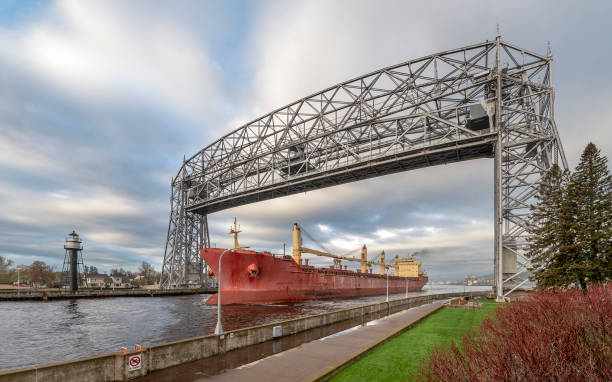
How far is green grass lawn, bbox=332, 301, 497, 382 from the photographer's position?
29.7 feet

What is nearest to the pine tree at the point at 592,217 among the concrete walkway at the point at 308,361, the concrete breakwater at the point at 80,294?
the concrete walkway at the point at 308,361

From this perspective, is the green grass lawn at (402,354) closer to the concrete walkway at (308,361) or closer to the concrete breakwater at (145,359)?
the concrete walkway at (308,361)

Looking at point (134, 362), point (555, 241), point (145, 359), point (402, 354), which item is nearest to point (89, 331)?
point (145, 359)

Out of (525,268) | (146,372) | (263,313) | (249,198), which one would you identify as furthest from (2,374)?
(249,198)

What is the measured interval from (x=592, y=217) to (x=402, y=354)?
57.3 ft

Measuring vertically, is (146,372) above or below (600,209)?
below

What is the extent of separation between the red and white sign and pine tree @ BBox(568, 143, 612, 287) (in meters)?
23.1

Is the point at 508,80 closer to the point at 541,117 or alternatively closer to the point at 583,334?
the point at 541,117

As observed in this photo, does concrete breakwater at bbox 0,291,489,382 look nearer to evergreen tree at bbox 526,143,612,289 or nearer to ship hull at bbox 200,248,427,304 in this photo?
ship hull at bbox 200,248,427,304

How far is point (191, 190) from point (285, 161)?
2233 centimetres

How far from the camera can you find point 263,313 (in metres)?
26.5

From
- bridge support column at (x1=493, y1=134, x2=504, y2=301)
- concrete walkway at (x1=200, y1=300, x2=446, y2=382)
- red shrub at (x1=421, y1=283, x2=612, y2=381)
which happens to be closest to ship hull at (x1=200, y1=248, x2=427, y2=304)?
concrete walkway at (x1=200, y1=300, x2=446, y2=382)

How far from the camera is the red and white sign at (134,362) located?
9.27m

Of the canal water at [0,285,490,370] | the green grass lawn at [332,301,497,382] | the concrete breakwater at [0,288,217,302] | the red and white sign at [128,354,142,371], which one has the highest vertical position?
the red and white sign at [128,354,142,371]
